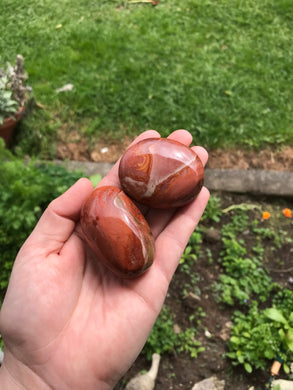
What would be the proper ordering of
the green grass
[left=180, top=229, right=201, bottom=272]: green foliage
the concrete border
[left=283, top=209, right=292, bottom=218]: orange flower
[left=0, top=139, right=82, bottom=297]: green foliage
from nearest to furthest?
[left=0, top=139, right=82, bottom=297]: green foliage
[left=180, top=229, right=201, bottom=272]: green foliage
[left=283, top=209, right=292, bottom=218]: orange flower
the concrete border
the green grass

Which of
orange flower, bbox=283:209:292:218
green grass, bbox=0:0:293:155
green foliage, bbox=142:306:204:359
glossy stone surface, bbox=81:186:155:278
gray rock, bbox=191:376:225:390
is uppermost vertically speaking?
glossy stone surface, bbox=81:186:155:278

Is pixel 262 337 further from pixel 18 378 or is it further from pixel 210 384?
pixel 18 378

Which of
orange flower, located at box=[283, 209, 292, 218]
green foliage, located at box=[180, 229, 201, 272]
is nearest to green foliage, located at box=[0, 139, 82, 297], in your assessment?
green foliage, located at box=[180, 229, 201, 272]

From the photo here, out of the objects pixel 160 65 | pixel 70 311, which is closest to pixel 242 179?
pixel 160 65

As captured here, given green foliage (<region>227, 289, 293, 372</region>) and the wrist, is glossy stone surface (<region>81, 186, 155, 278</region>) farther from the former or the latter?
green foliage (<region>227, 289, 293, 372</region>)

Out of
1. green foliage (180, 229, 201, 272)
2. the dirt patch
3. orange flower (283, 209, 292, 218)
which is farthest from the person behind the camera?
the dirt patch

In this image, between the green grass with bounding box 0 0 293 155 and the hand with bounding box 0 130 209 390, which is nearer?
the hand with bounding box 0 130 209 390

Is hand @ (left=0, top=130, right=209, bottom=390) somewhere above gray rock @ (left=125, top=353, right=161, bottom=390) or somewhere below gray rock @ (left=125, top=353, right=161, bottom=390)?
above
